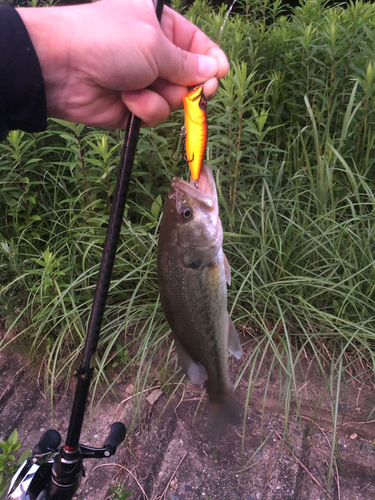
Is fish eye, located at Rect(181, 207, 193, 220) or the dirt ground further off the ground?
fish eye, located at Rect(181, 207, 193, 220)

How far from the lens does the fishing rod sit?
3.82 feet

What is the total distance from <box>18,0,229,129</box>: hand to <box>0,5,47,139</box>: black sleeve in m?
0.07

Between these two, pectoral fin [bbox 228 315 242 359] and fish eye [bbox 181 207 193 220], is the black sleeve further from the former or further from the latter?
pectoral fin [bbox 228 315 242 359]

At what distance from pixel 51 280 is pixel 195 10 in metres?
3.64

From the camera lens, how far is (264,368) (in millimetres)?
2191

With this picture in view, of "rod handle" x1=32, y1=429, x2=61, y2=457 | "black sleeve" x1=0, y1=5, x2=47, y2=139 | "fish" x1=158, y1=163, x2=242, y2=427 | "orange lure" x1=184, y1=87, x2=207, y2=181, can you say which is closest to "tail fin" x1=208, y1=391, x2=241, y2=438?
"fish" x1=158, y1=163, x2=242, y2=427

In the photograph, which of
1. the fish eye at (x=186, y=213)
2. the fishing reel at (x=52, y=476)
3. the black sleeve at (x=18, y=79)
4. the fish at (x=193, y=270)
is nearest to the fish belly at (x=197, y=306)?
the fish at (x=193, y=270)

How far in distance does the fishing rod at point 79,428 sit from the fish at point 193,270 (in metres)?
0.17

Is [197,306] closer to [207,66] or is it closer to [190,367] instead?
[190,367]

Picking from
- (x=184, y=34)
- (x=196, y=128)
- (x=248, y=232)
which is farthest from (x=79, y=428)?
(x=184, y=34)

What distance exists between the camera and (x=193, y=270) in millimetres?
1256

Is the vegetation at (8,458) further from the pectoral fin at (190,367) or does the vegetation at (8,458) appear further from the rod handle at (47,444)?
the pectoral fin at (190,367)

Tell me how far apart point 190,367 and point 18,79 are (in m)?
1.15

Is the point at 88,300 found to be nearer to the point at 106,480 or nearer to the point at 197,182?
the point at 106,480
